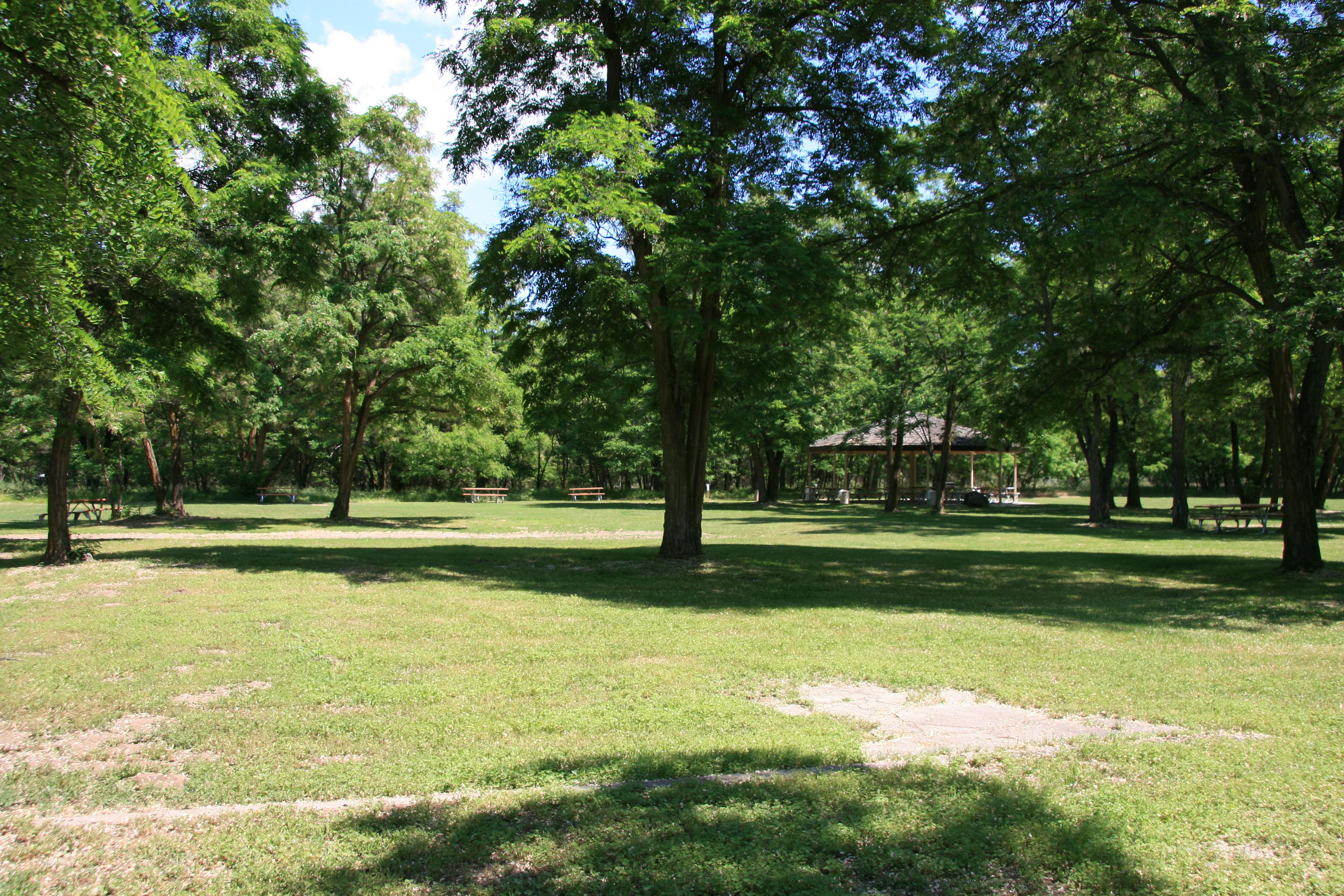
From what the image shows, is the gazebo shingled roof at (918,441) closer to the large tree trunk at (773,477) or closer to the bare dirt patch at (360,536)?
the large tree trunk at (773,477)

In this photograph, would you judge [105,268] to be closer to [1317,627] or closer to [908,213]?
[908,213]

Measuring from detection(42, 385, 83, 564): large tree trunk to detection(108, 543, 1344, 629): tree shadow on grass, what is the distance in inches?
45.3

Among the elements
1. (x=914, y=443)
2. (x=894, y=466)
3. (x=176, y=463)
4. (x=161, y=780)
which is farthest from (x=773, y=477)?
(x=161, y=780)

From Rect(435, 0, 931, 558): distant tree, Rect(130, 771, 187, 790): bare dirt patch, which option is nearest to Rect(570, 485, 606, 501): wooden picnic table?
Rect(435, 0, 931, 558): distant tree

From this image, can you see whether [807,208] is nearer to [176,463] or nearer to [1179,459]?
[1179,459]

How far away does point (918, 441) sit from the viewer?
40312mm

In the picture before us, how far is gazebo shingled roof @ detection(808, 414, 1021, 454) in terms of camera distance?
3931cm

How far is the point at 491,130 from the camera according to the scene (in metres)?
14.3

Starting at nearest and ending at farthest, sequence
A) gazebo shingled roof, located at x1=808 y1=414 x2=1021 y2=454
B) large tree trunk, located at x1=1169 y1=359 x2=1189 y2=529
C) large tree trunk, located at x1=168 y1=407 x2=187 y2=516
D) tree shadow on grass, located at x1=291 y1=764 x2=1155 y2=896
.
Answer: tree shadow on grass, located at x1=291 y1=764 x2=1155 y2=896 → large tree trunk, located at x1=1169 y1=359 x2=1189 y2=529 → large tree trunk, located at x1=168 y1=407 x2=187 y2=516 → gazebo shingled roof, located at x1=808 y1=414 x2=1021 y2=454

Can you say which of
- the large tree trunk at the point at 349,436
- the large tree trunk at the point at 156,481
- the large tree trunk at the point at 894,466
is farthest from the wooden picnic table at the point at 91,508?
the large tree trunk at the point at 894,466

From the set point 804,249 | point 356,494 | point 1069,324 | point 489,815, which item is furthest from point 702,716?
point 356,494

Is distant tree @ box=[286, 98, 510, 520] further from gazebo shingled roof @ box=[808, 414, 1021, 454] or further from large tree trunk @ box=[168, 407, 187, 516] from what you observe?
gazebo shingled roof @ box=[808, 414, 1021, 454]

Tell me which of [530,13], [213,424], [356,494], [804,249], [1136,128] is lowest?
[356,494]

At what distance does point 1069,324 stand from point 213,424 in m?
29.8
